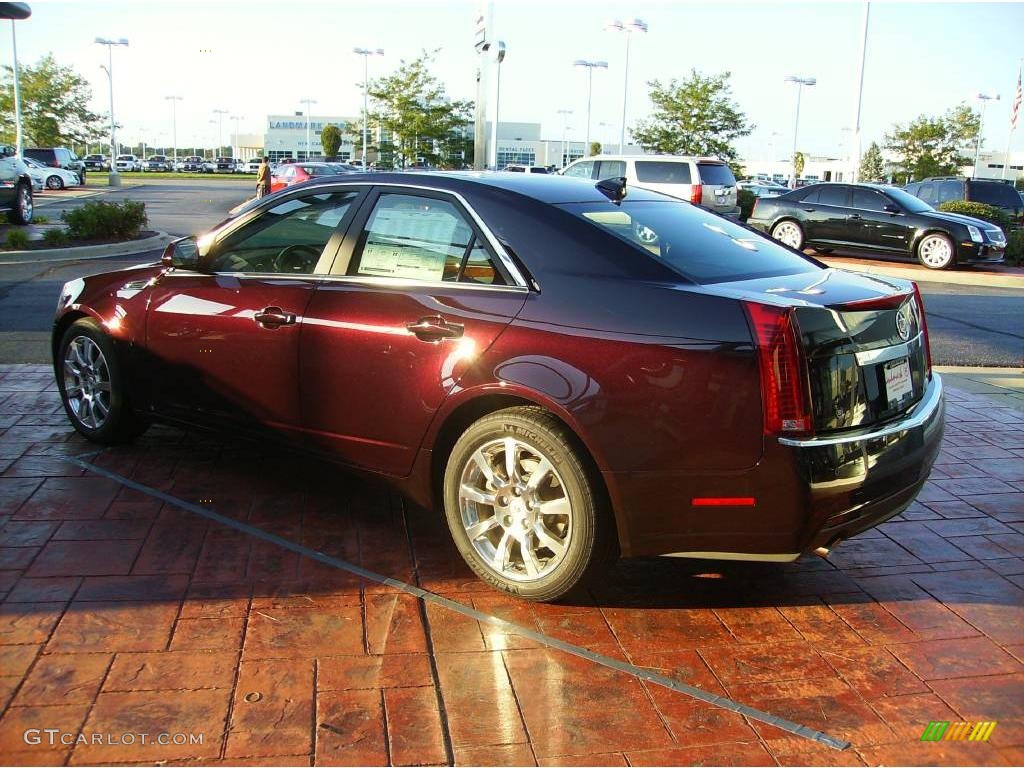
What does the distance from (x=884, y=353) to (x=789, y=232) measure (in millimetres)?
17126

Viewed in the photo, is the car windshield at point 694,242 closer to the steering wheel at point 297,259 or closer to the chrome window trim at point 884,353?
the chrome window trim at point 884,353

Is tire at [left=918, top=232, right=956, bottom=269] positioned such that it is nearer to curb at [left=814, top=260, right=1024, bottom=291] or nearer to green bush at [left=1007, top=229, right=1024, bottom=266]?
curb at [left=814, top=260, right=1024, bottom=291]

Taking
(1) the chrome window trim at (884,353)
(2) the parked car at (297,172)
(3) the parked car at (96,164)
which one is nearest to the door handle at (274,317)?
(1) the chrome window trim at (884,353)

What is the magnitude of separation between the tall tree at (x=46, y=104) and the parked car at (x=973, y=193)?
58397 millimetres

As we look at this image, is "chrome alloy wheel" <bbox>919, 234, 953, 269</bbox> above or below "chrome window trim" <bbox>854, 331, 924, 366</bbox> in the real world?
below

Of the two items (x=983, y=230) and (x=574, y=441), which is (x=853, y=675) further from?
(x=983, y=230)

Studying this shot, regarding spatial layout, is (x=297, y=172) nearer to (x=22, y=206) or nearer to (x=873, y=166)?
(x=22, y=206)

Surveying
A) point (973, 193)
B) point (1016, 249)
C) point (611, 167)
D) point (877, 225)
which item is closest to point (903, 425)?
point (877, 225)

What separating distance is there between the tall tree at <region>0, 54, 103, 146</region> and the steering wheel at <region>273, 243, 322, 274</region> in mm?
67210

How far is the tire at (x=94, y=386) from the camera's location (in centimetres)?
531

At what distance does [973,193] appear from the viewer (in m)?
23.4

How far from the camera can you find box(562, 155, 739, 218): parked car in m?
21.8

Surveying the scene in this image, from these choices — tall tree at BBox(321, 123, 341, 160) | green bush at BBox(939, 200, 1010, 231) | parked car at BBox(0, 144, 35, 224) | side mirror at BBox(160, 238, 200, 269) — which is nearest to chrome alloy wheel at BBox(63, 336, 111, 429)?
side mirror at BBox(160, 238, 200, 269)

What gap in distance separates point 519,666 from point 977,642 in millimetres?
1695
